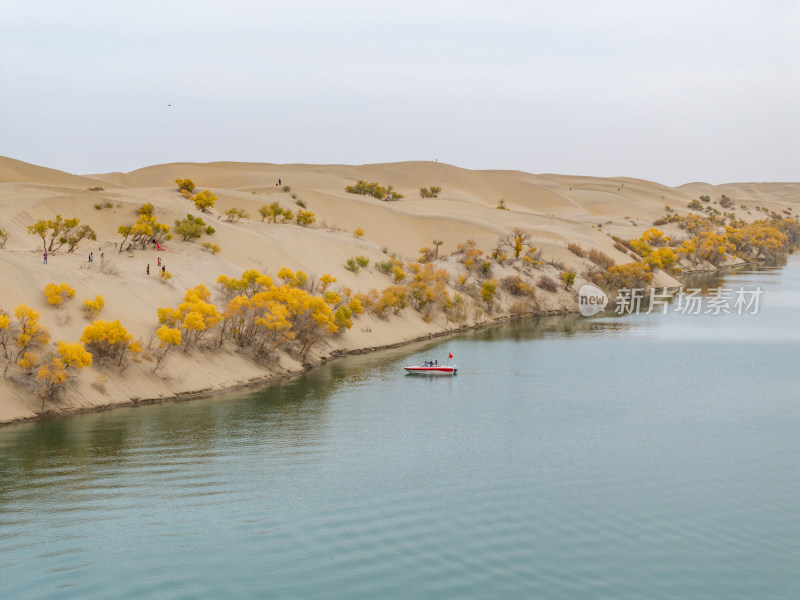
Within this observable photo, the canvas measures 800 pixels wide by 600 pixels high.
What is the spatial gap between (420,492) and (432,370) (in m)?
22.2

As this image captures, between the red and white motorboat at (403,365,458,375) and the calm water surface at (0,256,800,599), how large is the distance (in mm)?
1354

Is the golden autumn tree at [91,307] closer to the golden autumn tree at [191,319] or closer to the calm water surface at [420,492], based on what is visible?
the golden autumn tree at [191,319]

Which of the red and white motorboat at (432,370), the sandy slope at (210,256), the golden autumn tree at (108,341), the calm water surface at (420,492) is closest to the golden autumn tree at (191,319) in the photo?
the sandy slope at (210,256)

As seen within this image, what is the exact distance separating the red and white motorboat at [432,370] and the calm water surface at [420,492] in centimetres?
135

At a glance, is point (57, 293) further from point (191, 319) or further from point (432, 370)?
point (432, 370)

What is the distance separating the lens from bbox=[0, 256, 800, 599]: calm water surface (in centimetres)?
2392

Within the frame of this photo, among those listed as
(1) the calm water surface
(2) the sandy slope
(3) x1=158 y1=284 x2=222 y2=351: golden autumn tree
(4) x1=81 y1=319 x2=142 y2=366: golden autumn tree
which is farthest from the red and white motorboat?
(4) x1=81 y1=319 x2=142 y2=366: golden autumn tree

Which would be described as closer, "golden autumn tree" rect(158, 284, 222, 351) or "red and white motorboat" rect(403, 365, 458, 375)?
→ "golden autumn tree" rect(158, 284, 222, 351)

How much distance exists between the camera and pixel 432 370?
52312mm

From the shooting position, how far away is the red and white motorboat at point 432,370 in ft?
171

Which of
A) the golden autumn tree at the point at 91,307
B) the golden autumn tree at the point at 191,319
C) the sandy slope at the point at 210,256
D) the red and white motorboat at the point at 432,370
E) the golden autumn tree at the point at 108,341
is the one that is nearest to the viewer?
the golden autumn tree at the point at 108,341

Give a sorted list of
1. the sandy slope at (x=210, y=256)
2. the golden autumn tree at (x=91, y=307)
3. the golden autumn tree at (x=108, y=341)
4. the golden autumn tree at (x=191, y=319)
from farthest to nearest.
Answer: the golden autumn tree at (x=191, y=319), the golden autumn tree at (x=91, y=307), the sandy slope at (x=210, y=256), the golden autumn tree at (x=108, y=341)

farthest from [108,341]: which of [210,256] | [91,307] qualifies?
[210,256]

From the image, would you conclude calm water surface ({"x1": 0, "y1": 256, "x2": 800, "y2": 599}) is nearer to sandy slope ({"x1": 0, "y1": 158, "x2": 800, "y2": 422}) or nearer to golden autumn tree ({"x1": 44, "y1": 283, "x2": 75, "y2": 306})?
sandy slope ({"x1": 0, "y1": 158, "x2": 800, "y2": 422})
